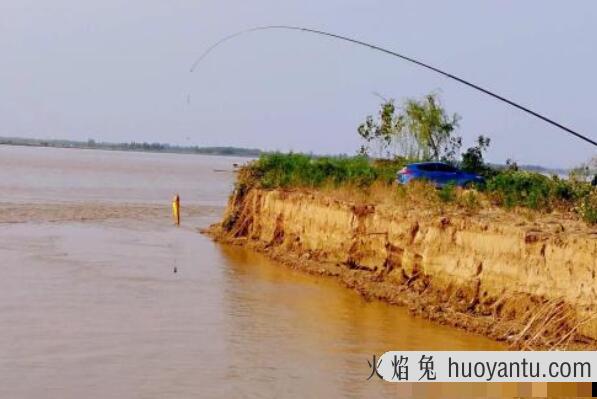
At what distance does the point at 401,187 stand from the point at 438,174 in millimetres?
6404

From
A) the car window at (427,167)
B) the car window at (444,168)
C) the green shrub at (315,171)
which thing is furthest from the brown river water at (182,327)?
the car window at (444,168)

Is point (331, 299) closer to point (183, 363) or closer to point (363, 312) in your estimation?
point (363, 312)

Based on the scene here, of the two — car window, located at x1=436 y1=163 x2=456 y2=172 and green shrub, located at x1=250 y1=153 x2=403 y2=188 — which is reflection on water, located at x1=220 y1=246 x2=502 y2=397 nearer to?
green shrub, located at x1=250 y1=153 x2=403 y2=188

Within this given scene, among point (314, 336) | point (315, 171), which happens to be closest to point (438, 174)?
point (315, 171)

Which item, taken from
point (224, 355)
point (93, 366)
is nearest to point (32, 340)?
point (93, 366)

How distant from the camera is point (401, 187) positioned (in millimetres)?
22719

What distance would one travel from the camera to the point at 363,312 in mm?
17906

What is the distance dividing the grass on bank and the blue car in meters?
0.42

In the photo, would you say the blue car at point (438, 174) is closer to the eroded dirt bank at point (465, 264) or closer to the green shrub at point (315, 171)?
the green shrub at point (315, 171)

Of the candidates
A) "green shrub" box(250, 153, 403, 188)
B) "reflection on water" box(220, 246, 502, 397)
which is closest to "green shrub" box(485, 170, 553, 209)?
"reflection on water" box(220, 246, 502, 397)

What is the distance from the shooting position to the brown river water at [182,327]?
1238 cm

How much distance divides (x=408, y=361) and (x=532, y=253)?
689 centimetres

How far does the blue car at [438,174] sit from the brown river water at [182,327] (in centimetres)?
526

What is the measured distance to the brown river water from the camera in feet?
40.6
